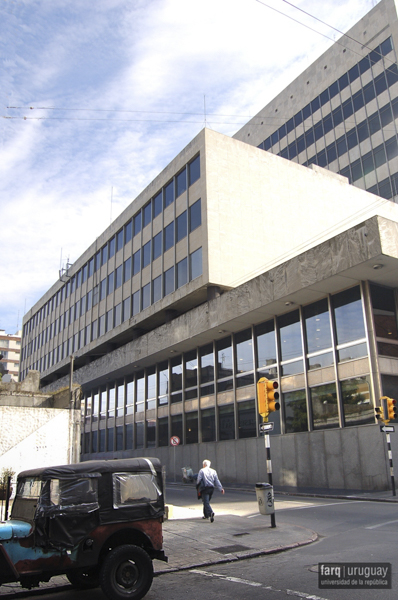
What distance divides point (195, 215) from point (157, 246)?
5.89 metres

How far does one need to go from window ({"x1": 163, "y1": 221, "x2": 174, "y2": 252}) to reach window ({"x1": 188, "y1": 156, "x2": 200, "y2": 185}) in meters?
3.71

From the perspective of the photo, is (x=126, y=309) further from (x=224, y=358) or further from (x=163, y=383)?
(x=224, y=358)

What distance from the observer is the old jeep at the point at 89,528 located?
6.23 metres

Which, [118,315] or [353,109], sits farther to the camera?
[353,109]

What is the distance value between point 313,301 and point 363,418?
6.27m

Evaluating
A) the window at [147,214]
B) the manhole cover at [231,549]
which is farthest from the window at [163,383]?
the manhole cover at [231,549]

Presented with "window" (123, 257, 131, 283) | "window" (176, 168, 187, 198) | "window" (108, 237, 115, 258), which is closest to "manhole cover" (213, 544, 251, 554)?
"window" (176, 168, 187, 198)

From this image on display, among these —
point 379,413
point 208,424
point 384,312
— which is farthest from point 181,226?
point 379,413

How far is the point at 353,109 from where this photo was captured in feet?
167

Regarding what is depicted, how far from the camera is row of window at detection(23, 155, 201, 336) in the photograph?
33.5 meters

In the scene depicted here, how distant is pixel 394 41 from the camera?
4700 centimetres

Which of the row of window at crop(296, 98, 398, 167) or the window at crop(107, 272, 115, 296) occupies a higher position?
the row of window at crop(296, 98, 398, 167)

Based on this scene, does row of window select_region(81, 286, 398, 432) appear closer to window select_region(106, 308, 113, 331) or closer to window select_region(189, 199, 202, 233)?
window select_region(106, 308, 113, 331)

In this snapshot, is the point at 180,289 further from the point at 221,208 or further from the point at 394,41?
the point at 394,41
